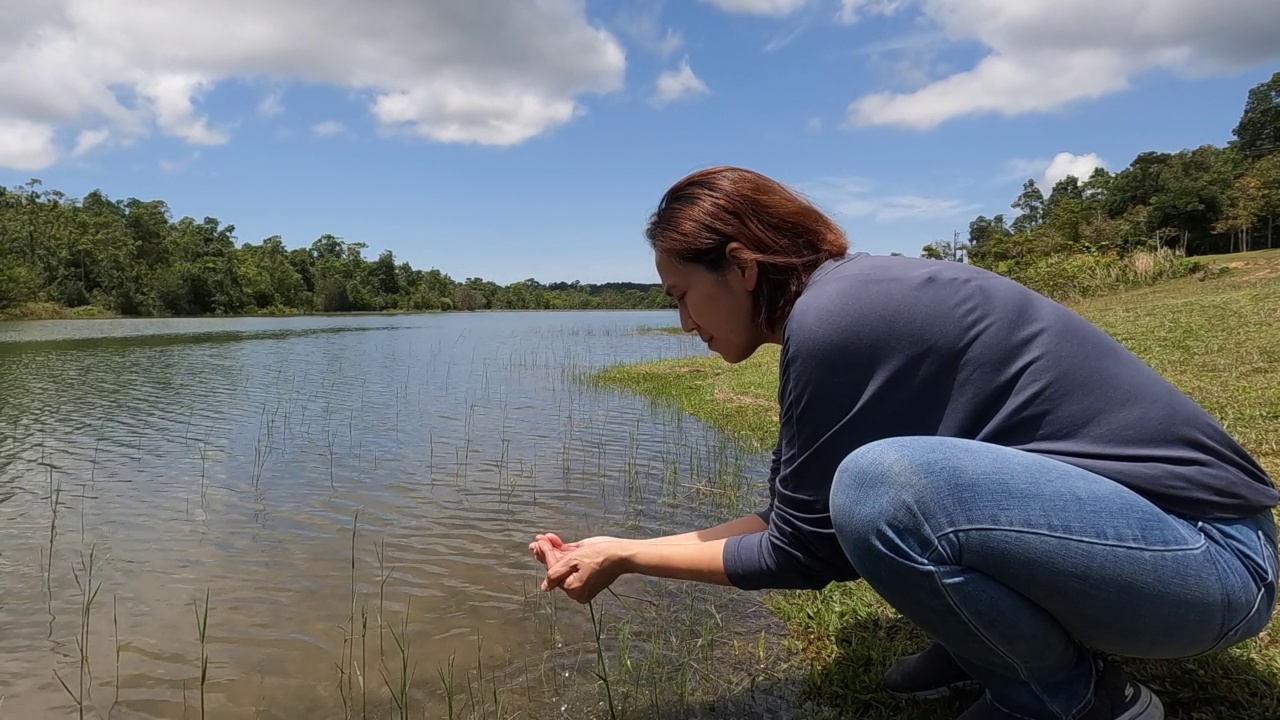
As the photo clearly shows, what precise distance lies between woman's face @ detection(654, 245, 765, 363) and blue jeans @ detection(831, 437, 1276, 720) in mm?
473

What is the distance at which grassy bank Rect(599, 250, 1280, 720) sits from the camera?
2.04 m

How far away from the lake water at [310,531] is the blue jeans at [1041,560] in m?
1.80

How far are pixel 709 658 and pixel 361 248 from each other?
104 metres

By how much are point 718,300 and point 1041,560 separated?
90cm

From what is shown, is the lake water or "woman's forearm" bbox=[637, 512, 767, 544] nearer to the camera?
"woman's forearm" bbox=[637, 512, 767, 544]

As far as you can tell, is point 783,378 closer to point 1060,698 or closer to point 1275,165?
point 1060,698

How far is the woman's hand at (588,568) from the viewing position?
1892 millimetres

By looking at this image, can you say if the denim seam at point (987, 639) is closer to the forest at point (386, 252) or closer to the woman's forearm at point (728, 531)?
the woman's forearm at point (728, 531)

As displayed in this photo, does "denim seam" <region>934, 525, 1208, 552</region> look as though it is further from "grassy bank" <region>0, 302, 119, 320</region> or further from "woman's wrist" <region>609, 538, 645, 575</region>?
"grassy bank" <region>0, 302, 119, 320</region>

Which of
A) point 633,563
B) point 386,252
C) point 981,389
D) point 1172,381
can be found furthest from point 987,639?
point 386,252

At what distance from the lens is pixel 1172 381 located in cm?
732

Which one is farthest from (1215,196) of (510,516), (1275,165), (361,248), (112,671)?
(361,248)

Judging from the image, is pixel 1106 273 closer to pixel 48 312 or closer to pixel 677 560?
pixel 677 560

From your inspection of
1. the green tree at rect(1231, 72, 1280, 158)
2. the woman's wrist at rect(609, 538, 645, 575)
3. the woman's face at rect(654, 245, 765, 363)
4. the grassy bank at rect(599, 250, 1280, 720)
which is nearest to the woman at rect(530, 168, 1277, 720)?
the woman's face at rect(654, 245, 765, 363)
